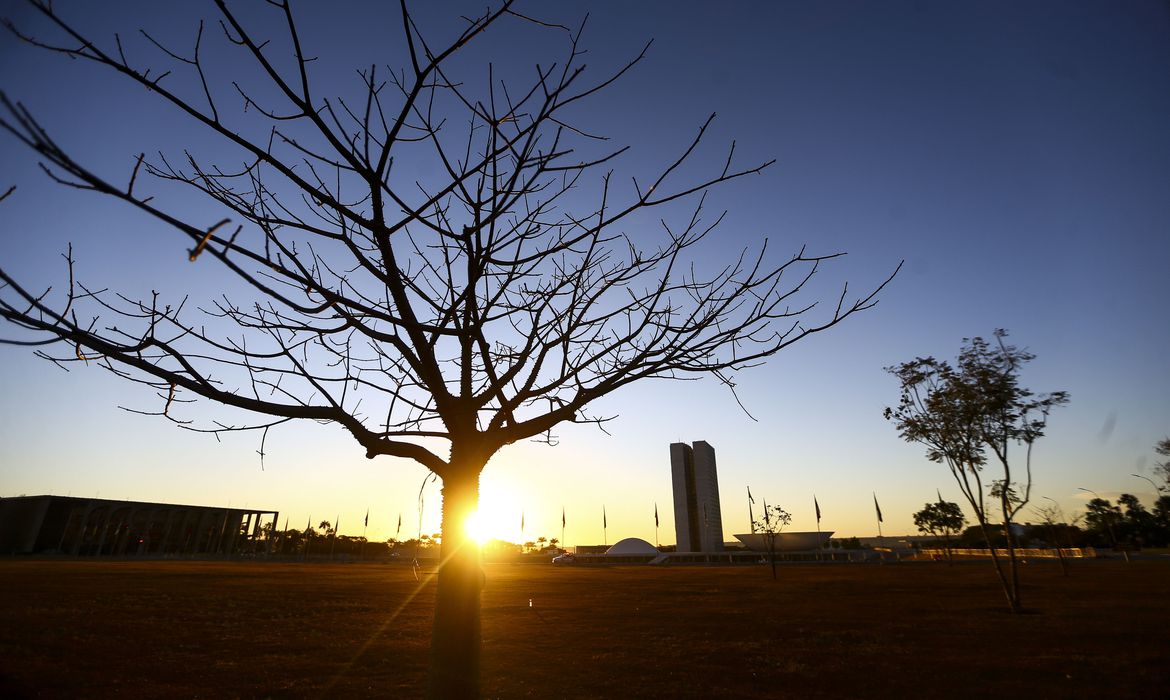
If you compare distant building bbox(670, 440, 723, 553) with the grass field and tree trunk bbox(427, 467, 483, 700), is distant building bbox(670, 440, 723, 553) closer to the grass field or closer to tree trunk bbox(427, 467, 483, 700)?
the grass field

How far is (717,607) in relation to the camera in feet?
62.5

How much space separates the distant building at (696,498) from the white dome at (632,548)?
9080mm

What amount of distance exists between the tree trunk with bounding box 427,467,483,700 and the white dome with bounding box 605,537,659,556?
4358 inches

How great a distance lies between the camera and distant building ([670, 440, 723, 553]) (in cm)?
10331

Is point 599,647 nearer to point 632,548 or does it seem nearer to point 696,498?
point 696,498

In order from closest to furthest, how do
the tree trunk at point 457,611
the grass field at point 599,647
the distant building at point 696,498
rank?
the tree trunk at point 457,611, the grass field at point 599,647, the distant building at point 696,498

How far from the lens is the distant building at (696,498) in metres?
103

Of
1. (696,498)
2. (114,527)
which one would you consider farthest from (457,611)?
(696,498)

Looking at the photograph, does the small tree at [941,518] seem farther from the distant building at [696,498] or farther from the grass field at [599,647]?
the grass field at [599,647]

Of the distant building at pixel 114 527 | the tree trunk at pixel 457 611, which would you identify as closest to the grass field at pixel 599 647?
the tree trunk at pixel 457 611

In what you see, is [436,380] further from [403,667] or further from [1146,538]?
[1146,538]

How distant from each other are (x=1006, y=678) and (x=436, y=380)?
444 inches

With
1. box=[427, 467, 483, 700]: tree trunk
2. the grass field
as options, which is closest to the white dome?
the grass field

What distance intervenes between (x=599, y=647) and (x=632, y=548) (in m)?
108
